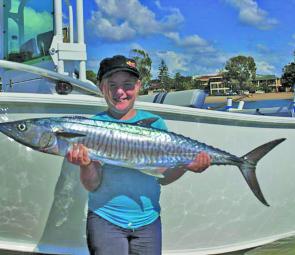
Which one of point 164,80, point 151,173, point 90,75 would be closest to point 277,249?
point 90,75

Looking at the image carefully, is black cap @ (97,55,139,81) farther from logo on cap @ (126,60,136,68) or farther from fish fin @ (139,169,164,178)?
fish fin @ (139,169,164,178)

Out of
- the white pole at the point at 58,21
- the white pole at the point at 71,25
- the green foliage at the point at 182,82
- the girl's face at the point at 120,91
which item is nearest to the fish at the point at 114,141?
the girl's face at the point at 120,91

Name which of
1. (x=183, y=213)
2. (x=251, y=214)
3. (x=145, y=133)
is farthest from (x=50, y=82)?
(x=251, y=214)

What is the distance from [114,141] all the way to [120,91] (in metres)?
0.25

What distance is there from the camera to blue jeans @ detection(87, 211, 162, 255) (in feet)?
7.59

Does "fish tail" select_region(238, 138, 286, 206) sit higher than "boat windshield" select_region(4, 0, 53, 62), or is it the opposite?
"boat windshield" select_region(4, 0, 53, 62)

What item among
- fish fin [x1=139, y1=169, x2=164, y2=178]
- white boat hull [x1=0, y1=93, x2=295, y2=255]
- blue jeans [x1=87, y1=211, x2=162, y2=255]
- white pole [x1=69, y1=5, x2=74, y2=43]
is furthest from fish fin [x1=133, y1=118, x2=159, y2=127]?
white pole [x1=69, y1=5, x2=74, y2=43]

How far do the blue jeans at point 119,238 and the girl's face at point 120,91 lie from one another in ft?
1.68

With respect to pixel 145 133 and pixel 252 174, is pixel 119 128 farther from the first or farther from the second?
pixel 252 174

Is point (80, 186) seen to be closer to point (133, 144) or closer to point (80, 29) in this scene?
point (133, 144)

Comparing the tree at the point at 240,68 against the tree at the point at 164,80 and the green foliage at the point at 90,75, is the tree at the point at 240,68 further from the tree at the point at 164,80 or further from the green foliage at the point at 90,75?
the green foliage at the point at 90,75

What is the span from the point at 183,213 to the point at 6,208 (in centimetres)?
133

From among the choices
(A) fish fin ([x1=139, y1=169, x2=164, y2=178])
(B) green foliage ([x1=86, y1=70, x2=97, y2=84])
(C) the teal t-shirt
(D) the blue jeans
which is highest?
(B) green foliage ([x1=86, y1=70, x2=97, y2=84])

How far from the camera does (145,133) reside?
2.35m
